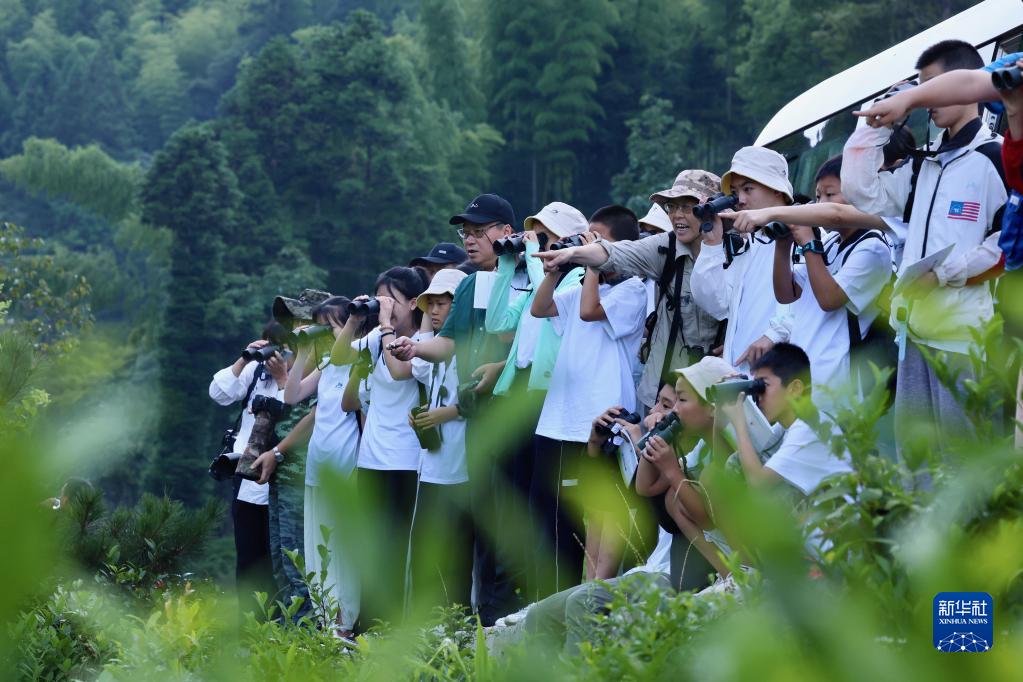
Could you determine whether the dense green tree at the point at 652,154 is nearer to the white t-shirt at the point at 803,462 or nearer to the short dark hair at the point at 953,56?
the short dark hair at the point at 953,56

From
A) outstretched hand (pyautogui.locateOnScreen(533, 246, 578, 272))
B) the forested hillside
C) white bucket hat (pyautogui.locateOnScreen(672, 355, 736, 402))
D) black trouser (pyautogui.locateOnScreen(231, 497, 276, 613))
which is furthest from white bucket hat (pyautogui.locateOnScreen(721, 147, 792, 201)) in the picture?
the forested hillside

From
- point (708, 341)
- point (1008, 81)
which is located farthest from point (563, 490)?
point (1008, 81)

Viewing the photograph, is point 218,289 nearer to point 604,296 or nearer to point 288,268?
point 288,268

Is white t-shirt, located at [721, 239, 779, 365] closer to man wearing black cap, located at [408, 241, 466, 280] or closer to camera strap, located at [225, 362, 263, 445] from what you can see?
man wearing black cap, located at [408, 241, 466, 280]

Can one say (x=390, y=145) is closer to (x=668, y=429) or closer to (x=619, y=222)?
(x=619, y=222)

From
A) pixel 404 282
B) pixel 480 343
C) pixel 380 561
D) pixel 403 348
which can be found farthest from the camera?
pixel 404 282

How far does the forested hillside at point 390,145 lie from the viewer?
1740 inches

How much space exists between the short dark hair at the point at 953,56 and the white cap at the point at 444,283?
2.76 m

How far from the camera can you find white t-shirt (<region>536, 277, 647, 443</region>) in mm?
5285

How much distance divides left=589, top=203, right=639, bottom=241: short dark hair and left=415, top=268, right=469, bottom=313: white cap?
815 mm

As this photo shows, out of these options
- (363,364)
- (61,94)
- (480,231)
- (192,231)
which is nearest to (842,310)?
(480,231)

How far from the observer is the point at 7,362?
1208 millimetres

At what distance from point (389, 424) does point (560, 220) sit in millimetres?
1297

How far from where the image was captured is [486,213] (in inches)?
240
